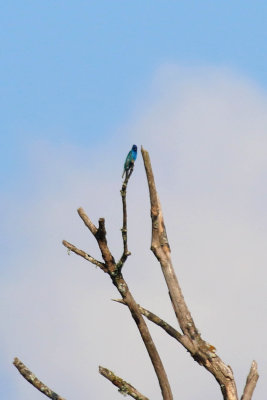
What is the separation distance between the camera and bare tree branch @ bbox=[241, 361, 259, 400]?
52.9 ft

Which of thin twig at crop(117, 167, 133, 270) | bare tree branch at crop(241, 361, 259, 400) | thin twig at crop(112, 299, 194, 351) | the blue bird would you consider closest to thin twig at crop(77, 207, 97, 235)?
thin twig at crop(117, 167, 133, 270)

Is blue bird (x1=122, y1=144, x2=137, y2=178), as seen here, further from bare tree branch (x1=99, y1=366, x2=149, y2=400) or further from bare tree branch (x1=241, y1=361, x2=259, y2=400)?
bare tree branch (x1=241, y1=361, x2=259, y2=400)

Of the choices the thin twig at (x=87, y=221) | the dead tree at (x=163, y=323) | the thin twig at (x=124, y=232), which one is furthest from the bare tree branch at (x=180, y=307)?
the thin twig at (x=87, y=221)

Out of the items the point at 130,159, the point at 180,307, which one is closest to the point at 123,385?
the point at 180,307

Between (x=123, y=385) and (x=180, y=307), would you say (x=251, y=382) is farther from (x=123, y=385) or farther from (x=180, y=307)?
(x=123, y=385)

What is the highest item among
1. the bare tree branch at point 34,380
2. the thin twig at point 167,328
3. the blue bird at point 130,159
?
the blue bird at point 130,159

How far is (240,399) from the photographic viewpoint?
16.1 m

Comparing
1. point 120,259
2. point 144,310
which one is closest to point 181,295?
point 144,310

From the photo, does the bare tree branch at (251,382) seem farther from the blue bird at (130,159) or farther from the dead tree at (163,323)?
the blue bird at (130,159)

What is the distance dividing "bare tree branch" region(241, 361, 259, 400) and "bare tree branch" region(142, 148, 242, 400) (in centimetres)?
25

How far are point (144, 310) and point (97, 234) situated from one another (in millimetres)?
1888

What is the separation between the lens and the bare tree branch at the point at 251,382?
52.9ft

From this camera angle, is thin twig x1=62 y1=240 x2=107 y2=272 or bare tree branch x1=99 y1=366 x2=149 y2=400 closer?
thin twig x1=62 y1=240 x2=107 y2=272

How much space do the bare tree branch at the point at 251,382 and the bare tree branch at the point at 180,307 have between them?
25 centimetres
